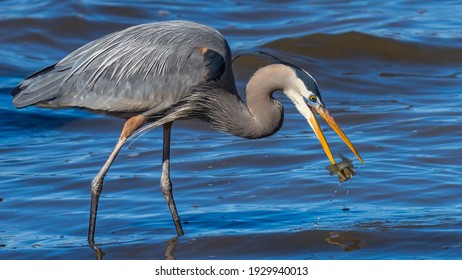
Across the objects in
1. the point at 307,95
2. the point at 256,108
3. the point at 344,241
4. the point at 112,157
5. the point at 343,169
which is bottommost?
the point at 344,241

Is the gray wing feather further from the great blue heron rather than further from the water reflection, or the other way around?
the water reflection

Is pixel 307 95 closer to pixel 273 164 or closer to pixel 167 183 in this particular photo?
pixel 167 183

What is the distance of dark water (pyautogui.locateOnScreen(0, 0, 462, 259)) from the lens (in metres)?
7.71

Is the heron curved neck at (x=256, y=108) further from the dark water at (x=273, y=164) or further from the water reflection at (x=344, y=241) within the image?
the water reflection at (x=344, y=241)

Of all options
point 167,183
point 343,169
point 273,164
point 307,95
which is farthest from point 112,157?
point 273,164

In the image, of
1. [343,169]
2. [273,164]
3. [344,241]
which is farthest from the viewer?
[273,164]

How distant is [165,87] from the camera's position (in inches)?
320

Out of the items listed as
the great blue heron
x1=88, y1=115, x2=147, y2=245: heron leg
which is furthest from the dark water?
the great blue heron

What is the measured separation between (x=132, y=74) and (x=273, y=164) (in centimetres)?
216

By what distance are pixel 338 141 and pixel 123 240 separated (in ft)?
11.4

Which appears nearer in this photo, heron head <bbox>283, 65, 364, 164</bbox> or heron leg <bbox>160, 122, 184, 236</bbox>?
heron head <bbox>283, 65, 364, 164</bbox>

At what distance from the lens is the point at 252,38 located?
15.5 metres

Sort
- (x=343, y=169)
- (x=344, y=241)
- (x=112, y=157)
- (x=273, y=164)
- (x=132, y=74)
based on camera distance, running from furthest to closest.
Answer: (x=273, y=164), (x=132, y=74), (x=112, y=157), (x=343, y=169), (x=344, y=241)

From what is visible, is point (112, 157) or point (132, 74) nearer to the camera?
point (112, 157)
